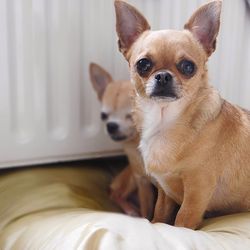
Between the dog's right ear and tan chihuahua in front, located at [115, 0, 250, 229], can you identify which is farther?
the dog's right ear

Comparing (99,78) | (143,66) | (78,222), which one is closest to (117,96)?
(99,78)

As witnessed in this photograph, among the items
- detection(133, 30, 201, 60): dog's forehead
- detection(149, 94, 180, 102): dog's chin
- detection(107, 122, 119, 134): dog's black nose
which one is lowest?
detection(107, 122, 119, 134): dog's black nose

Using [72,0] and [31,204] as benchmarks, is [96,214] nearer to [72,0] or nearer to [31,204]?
[31,204]

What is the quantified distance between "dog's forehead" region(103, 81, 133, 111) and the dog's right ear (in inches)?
0.6

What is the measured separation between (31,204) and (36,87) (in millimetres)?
306

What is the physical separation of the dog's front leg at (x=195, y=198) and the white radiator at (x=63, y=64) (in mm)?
441

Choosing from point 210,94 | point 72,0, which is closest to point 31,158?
point 72,0

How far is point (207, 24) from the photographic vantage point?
96 centimetres

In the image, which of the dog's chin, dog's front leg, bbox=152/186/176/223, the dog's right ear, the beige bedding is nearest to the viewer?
the beige bedding

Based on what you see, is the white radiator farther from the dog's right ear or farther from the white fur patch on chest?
the white fur patch on chest

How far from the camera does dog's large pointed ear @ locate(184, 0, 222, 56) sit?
3.12 feet

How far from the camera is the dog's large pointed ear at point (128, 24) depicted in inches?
39.0

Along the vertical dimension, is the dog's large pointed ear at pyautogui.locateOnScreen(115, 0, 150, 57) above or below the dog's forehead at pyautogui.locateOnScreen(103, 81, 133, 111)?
above

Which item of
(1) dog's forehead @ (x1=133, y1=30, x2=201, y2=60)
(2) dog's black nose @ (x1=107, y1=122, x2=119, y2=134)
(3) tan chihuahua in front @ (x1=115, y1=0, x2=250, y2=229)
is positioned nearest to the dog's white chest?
(3) tan chihuahua in front @ (x1=115, y1=0, x2=250, y2=229)
